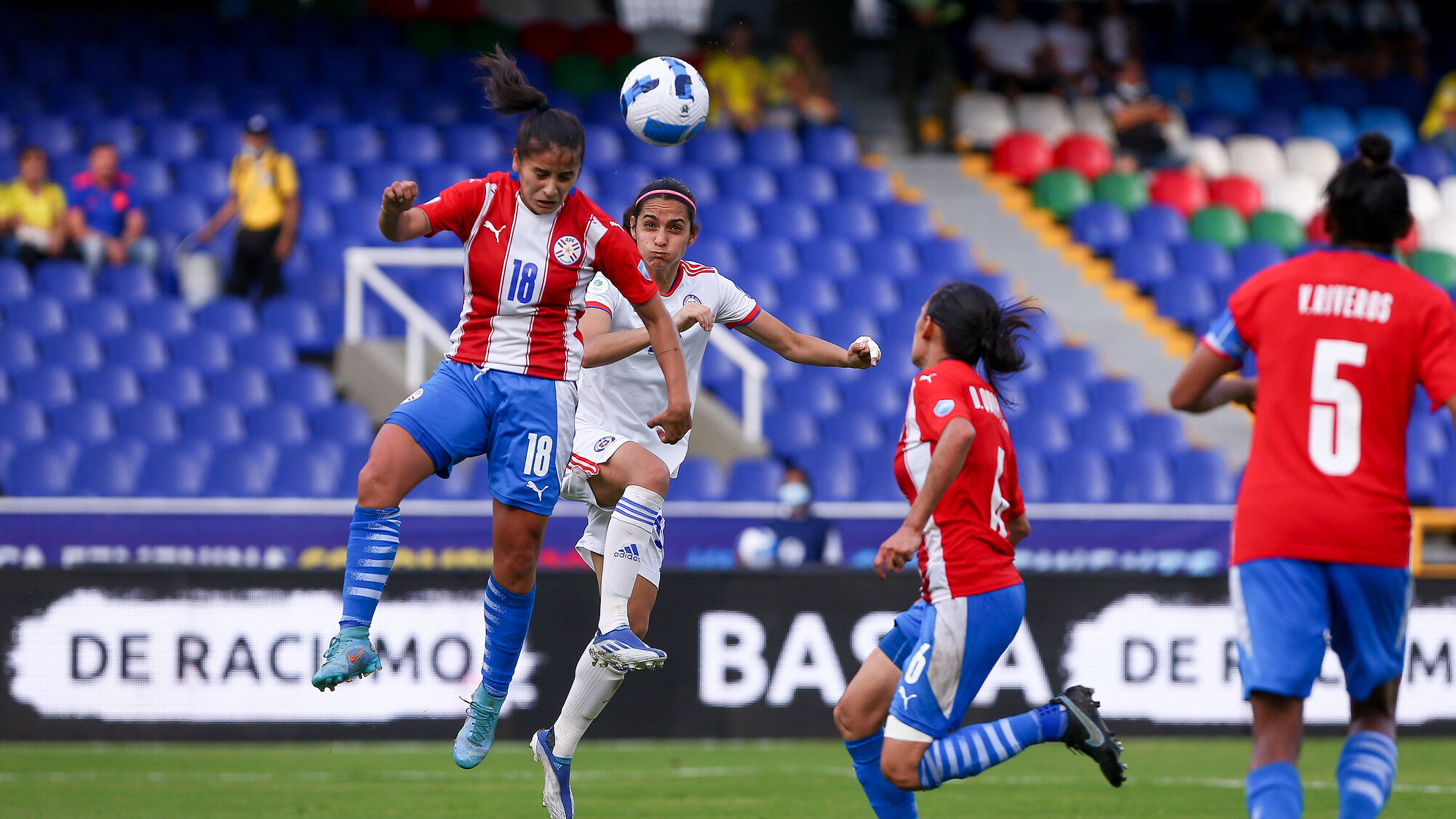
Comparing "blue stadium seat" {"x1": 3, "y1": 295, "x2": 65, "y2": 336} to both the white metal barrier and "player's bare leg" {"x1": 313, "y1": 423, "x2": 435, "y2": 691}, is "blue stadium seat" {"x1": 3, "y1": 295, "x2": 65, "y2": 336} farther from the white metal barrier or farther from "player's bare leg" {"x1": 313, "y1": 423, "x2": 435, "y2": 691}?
"player's bare leg" {"x1": 313, "y1": 423, "x2": 435, "y2": 691}

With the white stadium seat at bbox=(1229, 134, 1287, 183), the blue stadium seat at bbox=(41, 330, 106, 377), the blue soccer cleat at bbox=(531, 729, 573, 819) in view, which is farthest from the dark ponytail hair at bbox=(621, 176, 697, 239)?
the white stadium seat at bbox=(1229, 134, 1287, 183)

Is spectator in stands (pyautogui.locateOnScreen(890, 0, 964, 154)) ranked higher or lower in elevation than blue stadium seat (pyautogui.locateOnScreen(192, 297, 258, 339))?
higher

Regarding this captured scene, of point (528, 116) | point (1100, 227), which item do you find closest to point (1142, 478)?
point (1100, 227)

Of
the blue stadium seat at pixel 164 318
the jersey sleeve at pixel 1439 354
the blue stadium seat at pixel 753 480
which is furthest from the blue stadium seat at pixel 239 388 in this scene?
the jersey sleeve at pixel 1439 354

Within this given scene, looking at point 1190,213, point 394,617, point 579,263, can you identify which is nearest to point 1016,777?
point 394,617

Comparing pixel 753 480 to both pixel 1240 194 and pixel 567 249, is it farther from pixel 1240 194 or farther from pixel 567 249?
pixel 1240 194

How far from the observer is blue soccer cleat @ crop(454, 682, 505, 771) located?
6547 millimetres

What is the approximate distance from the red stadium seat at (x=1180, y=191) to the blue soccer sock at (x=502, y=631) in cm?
1515

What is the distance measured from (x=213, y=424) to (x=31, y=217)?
9.71 ft

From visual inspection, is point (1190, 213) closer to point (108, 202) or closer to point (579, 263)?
point (108, 202)

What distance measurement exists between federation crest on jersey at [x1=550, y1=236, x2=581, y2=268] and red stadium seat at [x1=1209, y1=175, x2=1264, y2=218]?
1550 centimetres

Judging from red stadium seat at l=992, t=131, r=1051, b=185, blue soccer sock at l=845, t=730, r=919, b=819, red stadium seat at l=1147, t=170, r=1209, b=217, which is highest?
red stadium seat at l=992, t=131, r=1051, b=185

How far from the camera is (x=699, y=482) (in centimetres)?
1376

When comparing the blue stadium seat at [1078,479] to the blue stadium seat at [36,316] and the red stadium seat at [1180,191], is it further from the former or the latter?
the blue stadium seat at [36,316]
